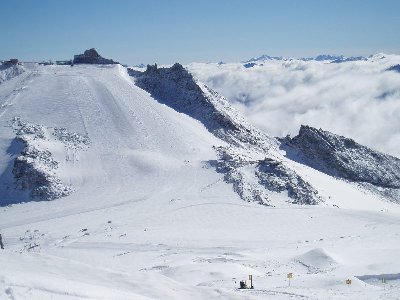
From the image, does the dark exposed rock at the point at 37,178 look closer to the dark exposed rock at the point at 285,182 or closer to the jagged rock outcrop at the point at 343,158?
the dark exposed rock at the point at 285,182

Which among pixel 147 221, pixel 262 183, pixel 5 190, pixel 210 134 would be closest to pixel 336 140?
pixel 210 134

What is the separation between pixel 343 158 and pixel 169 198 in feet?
149

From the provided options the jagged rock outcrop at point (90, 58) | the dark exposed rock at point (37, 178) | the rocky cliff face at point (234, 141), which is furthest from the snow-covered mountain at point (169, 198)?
the jagged rock outcrop at point (90, 58)

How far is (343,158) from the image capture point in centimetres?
8644

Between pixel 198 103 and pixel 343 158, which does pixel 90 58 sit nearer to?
pixel 198 103

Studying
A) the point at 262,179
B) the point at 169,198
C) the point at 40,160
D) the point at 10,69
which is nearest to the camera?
the point at 169,198

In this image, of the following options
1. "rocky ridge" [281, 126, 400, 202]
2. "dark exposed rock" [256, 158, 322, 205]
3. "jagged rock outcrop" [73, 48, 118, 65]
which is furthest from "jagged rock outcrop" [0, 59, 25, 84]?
"dark exposed rock" [256, 158, 322, 205]

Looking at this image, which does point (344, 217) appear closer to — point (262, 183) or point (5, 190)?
point (262, 183)

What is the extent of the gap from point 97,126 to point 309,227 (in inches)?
1509

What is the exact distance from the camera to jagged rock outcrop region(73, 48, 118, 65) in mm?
105688

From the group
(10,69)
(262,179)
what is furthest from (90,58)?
(262,179)

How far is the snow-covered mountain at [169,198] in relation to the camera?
23938 mm

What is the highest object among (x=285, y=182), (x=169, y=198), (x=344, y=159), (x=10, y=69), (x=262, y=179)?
(x=10, y=69)

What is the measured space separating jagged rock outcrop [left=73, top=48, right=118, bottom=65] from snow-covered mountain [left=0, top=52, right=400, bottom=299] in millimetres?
5103
